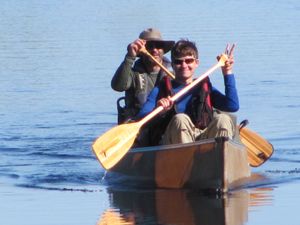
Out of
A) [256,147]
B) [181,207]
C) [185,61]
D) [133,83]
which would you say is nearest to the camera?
[181,207]

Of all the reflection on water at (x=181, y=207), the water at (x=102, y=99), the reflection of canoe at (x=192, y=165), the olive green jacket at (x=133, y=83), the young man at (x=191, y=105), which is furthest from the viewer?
the olive green jacket at (x=133, y=83)

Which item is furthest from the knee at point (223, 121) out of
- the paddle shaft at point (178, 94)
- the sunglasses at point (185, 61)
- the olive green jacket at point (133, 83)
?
the olive green jacket at point (133, 83)

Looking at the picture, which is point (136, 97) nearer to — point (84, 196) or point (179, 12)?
point (84, 196)

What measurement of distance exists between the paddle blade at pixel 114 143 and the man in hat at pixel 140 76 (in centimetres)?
89

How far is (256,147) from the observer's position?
1394 cm

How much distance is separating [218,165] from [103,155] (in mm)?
1102

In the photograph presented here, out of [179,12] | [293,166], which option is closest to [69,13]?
[179,12]

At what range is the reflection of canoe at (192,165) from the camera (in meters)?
12.1

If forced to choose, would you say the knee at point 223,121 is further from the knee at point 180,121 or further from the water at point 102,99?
the water at point 102,99

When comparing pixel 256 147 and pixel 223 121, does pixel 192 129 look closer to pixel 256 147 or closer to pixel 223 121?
pixel 223 121

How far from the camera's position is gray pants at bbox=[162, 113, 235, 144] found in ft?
40.0

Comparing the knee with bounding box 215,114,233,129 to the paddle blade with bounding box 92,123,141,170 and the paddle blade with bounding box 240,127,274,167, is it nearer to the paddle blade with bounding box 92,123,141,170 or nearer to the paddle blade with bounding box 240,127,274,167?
the paddle blade with bounding box 92,123,141,170

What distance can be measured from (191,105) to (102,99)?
713 centimetres

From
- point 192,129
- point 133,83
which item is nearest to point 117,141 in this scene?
point 192,129
